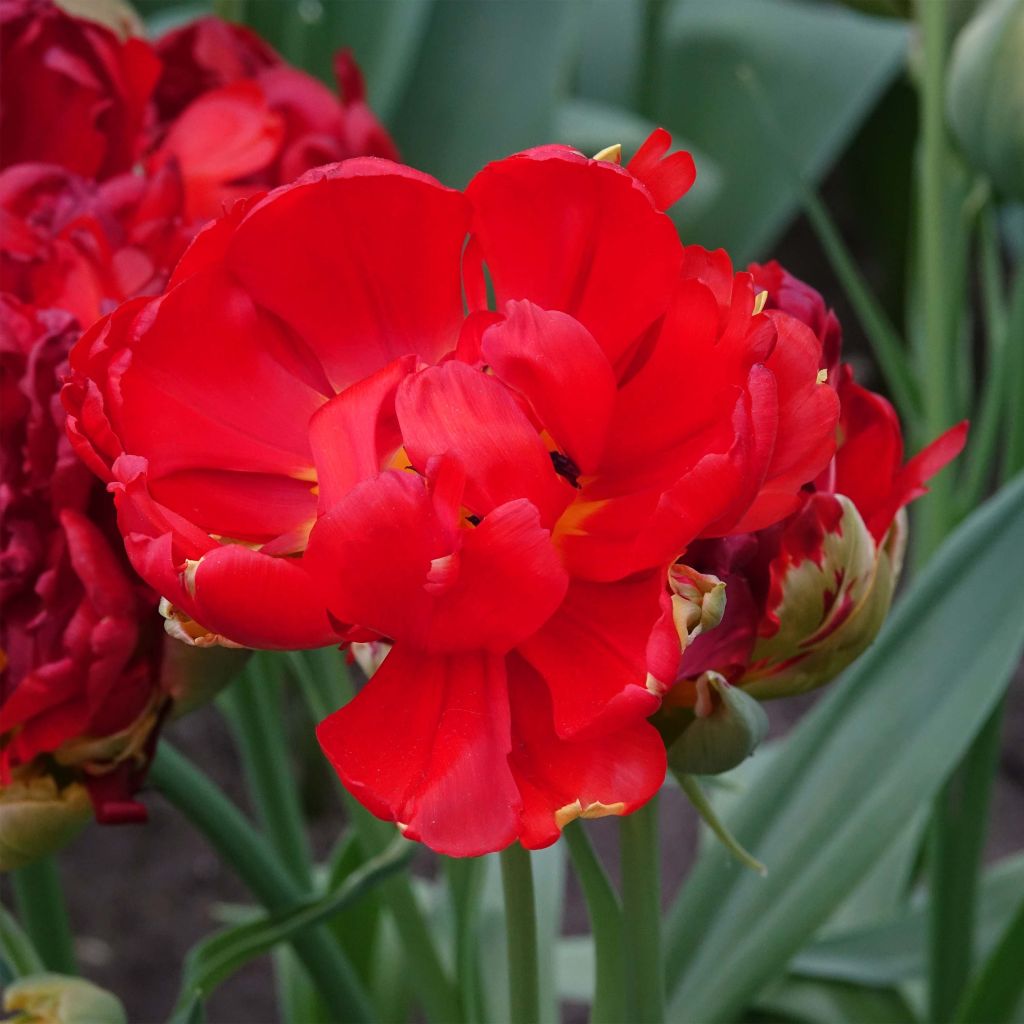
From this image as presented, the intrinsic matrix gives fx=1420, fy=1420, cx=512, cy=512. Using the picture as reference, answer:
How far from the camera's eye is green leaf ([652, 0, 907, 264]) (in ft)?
3.44

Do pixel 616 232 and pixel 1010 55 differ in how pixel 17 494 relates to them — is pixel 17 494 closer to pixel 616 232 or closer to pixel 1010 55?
pixel 616 232

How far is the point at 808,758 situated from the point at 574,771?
0.23 m

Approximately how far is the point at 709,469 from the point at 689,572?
2 centimetres

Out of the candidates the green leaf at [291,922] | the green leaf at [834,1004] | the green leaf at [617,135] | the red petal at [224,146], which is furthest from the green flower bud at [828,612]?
the green leaf at [617,135]

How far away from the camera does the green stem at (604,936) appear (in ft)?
1.07

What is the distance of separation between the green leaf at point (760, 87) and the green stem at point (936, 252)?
19.1 inches

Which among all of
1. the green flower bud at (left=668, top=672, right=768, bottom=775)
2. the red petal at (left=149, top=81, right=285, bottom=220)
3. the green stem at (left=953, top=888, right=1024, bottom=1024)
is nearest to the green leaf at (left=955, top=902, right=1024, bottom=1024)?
the green stem at (left=953, top=888, right=1024, bottom=1024)

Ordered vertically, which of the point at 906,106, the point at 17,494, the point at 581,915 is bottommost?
the point at 581,915

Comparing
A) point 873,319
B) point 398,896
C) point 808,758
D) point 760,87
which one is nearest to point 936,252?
point 873,319

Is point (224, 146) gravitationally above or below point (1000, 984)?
above

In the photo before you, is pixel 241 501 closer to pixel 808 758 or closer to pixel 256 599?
pixel 256 599

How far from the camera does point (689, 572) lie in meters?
0.25

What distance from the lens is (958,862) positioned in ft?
1.77

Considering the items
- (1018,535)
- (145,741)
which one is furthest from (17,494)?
(1018,535)
